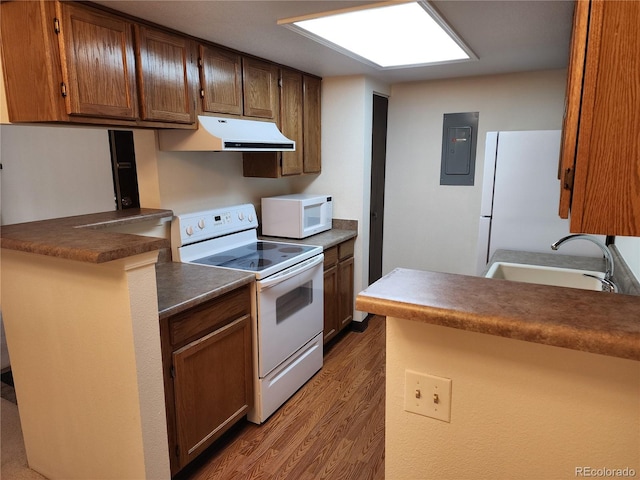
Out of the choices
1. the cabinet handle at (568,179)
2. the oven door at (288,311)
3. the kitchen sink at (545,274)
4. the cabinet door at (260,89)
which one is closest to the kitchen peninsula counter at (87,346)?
the oven door at (288,311)

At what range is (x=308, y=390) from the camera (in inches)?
112

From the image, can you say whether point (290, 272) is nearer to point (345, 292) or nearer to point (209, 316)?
point (209, 316)

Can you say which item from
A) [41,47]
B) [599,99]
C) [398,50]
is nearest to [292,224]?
[398,50]

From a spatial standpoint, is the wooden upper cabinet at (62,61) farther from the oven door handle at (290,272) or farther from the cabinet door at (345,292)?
the cabinet door at (345,292)

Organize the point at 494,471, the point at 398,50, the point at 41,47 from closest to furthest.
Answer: the point at 494,471, the point at 41,47, the point at 398,50

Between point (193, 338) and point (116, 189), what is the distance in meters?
2.68

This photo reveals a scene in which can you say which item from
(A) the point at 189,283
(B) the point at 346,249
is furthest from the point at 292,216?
(A) the point at 189,283

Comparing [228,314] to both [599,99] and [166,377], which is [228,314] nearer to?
[166,377]

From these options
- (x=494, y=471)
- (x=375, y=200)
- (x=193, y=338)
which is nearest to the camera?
(x=494, y=471)

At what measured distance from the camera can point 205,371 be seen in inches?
81.0

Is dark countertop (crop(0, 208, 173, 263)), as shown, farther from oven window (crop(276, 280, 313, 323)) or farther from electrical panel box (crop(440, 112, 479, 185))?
electrical panel box (crop(440, 112, 479, 185))

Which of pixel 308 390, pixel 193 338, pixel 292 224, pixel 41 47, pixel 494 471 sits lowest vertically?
pixel 308 390

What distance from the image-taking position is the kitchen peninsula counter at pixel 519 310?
0.74m

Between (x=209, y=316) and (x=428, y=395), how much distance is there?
133cm
